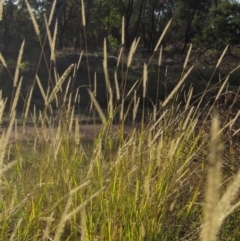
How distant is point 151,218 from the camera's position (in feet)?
6.44

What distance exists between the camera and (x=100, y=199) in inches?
79.8

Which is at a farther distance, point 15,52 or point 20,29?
point 20,29

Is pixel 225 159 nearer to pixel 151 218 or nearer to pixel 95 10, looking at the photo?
pixel 151 218

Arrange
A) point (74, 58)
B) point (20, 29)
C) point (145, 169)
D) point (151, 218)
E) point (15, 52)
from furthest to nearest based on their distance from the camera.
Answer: point (20, 29), point (15, 52), point (74, 58), point (145, 169), point (151, 218)

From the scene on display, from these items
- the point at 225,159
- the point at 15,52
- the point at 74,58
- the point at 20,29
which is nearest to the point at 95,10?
the point at 20,29

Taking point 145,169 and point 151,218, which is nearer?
point 151,218

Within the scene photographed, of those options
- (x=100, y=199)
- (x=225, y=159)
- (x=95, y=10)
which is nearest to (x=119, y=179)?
(x=100, y=199)

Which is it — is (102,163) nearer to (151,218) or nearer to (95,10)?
(151,218)

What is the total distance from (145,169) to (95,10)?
94.6ft

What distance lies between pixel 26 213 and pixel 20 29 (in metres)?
20.9

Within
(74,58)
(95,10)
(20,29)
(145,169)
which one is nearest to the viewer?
(145,169)

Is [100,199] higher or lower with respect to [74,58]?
higher

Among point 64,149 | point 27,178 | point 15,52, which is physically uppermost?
point 64,149

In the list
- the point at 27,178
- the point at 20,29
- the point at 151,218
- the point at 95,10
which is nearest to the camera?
the point at 151,218
